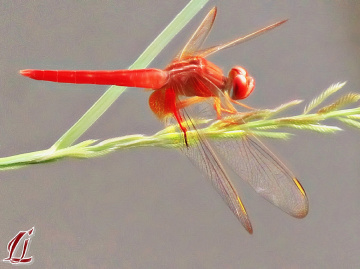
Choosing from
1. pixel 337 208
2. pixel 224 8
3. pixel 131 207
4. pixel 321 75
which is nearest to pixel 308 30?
pixel 321 75

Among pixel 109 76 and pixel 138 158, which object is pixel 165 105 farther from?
pixel 138 158

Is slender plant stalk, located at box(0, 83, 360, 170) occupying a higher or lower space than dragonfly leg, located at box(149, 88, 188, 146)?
lower

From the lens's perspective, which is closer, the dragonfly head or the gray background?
the dragonfly head

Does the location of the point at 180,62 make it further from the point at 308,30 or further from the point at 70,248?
the point at 308,30

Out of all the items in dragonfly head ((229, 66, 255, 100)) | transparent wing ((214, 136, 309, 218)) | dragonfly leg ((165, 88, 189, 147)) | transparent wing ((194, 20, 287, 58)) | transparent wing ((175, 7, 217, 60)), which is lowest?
transparent wing ((214, 136, 309, 218))

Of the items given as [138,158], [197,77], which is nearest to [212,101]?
[197,77]

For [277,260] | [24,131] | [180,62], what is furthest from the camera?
[277,260]
